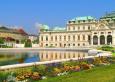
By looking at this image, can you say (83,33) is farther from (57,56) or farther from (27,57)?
(27,57)

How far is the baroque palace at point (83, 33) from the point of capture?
411 feet

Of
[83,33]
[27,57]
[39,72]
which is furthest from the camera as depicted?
[83,33]

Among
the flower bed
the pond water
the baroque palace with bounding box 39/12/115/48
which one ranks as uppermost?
the baroque palace with bounding box 39/12/115/48

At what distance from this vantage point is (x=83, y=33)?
13550 cm

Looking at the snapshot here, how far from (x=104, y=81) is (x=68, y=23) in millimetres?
125153

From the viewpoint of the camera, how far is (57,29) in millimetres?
147125

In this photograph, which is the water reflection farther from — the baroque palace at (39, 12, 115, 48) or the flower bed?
the baroque palace at (39, 12, 115, 48)

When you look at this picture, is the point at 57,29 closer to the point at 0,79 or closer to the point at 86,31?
the point at 86,31

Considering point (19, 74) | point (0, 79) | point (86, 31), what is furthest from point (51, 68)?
point (86, 31)

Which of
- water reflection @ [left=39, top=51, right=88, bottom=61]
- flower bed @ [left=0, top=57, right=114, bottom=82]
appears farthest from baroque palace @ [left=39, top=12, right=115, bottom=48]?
flower bed @ [left=0, top=57, right=114, bottom=82]

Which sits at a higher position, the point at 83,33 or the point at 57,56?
the point at 83,33

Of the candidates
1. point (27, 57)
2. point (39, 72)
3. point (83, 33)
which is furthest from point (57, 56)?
point (83, 33)

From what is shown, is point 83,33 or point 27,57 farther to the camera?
point 83,33

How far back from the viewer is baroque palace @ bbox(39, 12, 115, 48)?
4936 inches
